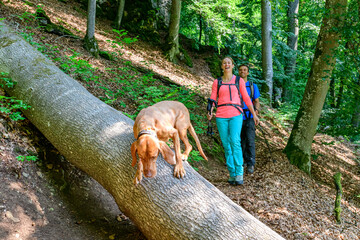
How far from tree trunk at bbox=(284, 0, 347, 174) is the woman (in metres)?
2.88

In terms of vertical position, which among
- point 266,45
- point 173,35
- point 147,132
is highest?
point 266,45

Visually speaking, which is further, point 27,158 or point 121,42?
point 121,42

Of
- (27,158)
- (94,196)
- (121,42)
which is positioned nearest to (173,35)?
(121,42)

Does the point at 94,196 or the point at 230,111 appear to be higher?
the point at 230,111

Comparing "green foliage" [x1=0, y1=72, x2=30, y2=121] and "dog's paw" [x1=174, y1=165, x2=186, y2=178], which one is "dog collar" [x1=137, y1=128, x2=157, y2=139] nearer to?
"dog's paw" [x1=174, y1=165, x2=186, y2=178]

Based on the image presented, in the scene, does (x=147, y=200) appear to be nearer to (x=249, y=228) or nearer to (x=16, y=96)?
(x=249, y=228)

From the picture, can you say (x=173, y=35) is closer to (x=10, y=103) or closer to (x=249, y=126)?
(x=249, y=126)

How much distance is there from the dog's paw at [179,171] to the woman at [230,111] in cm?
228

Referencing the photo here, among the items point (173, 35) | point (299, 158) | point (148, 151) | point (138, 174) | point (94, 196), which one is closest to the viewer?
point (148, 151)

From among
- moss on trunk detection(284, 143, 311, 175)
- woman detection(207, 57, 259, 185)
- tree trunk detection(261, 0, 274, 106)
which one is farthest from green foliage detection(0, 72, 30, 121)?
tree trunk detection(261, 0, 274, 106)

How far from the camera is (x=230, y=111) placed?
487cm

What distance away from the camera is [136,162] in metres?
2.81

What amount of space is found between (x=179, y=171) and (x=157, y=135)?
49 cm

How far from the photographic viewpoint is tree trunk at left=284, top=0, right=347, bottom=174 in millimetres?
6422
